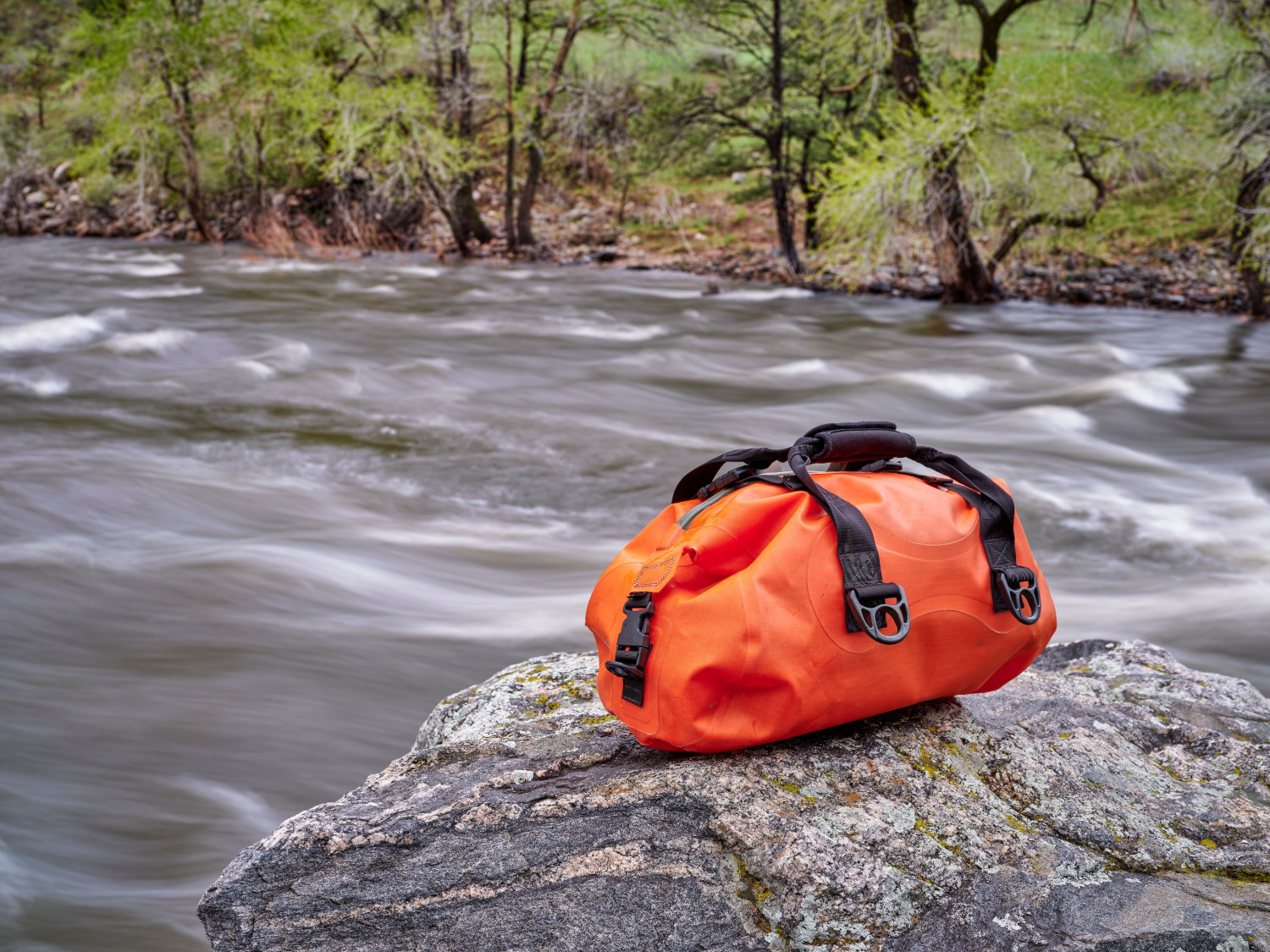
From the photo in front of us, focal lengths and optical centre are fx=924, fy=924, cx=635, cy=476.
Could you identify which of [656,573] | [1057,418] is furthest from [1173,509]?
[656,573]

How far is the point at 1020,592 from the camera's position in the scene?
2.04m

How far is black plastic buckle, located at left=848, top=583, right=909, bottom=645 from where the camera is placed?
181 cm

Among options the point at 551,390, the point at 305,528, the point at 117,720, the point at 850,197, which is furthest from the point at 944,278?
the point at 117,720

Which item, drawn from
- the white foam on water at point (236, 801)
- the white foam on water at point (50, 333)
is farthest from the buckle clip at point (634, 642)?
the white foam on water at point (50, 333)

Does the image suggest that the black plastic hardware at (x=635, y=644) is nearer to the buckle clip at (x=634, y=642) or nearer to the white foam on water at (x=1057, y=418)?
the buckle clip at (x=634, y=642)

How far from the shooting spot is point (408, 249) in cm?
1883

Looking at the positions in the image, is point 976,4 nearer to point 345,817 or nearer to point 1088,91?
point 1088,91

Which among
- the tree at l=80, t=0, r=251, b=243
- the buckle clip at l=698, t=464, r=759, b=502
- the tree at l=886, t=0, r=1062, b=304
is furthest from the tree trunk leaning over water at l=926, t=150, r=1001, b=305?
the tree at l=80, t=0, r=251, b=243

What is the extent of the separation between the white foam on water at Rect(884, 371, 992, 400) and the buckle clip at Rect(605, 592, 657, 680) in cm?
743

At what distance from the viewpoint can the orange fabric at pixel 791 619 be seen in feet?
5.81

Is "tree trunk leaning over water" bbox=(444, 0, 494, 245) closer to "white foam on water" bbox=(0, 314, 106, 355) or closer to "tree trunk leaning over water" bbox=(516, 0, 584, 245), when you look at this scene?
"tree trunk leaning over water" bbox=(516, 0, 584, 245)

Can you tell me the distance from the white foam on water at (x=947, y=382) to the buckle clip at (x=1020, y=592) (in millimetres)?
6924

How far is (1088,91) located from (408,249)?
41.5 feet

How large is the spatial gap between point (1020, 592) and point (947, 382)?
7.40 meters
